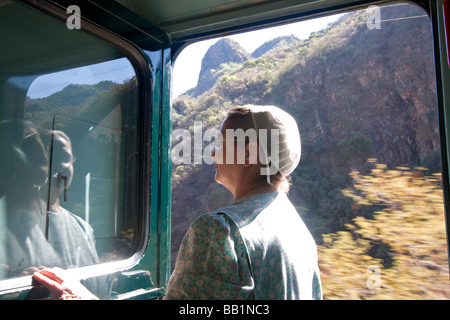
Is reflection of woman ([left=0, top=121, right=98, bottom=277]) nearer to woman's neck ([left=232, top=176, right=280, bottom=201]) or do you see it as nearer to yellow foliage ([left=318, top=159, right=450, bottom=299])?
woman's neck ([left=232, top=176, right=280, bottom=201])

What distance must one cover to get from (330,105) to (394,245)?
4.36ft

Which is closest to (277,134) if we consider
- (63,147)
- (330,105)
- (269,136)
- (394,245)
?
(269,136)

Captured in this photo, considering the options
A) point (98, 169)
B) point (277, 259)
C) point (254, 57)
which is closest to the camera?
point (277, 259)

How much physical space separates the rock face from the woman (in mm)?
1514

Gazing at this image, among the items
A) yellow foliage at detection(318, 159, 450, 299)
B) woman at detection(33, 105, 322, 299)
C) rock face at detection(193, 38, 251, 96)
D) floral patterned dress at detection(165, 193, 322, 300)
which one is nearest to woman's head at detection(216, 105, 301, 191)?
woman at detection(33, 105, 322, 299)

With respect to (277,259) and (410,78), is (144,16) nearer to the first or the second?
(277,259)

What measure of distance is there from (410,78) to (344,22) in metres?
0.67

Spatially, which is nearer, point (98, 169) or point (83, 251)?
point (83, 251)

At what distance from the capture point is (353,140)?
9.45 ft

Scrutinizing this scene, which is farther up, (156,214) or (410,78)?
(410,78)

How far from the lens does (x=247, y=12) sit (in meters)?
2.05

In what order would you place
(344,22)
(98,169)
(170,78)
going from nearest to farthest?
(98,169) → (170,78) → (344,22)

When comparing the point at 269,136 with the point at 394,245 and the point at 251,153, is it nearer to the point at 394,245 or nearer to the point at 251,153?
the point at 251,153

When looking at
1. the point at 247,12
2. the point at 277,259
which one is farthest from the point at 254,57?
the point at 277,259
